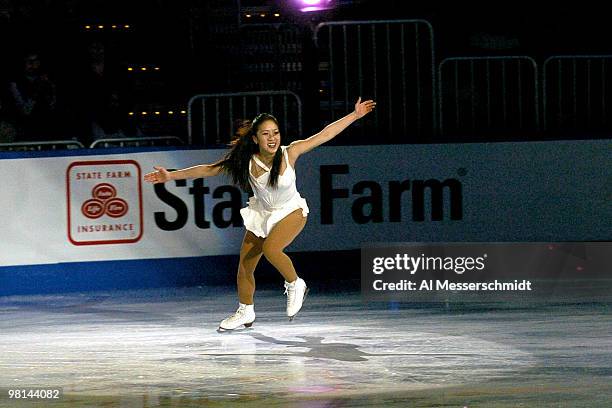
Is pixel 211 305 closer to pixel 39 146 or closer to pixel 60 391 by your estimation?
pixel 39 146

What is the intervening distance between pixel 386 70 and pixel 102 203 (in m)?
3.67

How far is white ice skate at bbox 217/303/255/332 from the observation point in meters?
12.1

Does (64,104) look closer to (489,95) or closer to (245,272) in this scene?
(489,95)

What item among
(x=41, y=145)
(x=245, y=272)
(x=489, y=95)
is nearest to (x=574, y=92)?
(x=489, y=95)

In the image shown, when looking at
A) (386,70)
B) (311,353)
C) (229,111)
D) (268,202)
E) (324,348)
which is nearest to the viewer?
(311,353)

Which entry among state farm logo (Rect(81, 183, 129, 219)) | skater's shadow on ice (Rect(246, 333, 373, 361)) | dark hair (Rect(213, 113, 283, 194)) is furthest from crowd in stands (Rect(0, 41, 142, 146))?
skater's shadow on ice (Rect(246, 333, 373, 361))

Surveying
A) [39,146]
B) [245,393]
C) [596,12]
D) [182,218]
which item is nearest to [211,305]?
[182,218]

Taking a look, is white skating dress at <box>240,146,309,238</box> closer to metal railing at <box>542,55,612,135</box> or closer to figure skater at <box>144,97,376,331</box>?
figure skater at <box>144,97,376,331</box>

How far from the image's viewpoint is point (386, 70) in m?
16.1

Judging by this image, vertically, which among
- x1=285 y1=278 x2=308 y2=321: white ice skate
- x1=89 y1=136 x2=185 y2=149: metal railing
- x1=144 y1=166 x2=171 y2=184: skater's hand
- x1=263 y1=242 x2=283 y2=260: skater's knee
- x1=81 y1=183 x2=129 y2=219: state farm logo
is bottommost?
x1=285 y1=278 x2=308 y2=321: white ice skate

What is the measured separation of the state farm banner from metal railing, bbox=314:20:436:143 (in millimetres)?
560

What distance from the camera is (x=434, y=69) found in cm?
1608

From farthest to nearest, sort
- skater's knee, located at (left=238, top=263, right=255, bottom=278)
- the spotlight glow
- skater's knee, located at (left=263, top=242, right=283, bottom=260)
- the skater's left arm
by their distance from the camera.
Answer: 1. the spotlight glow
2. skater's knee, located at (left=238, top=263, right=255, bottom=278)
3. skater's knee, located at (left=263, top=242, right=283, bottom=260)
4. the skater's left arm

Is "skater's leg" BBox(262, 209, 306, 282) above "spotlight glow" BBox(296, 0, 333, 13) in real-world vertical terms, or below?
below
